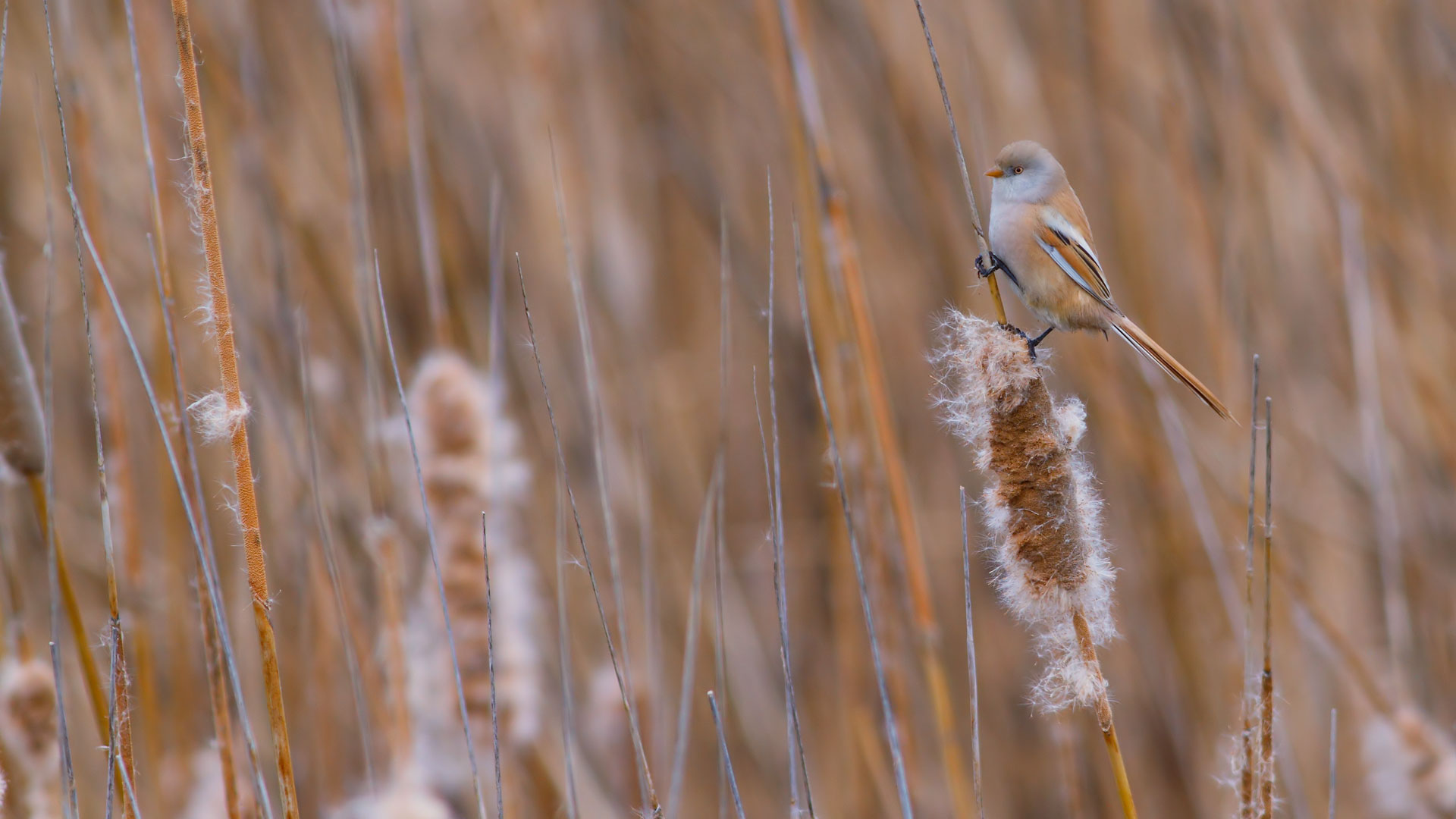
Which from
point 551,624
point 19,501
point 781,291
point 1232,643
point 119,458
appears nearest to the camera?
point 119,458

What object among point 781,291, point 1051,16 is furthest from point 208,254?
point 1051,16

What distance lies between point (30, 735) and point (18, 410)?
0.33 meters

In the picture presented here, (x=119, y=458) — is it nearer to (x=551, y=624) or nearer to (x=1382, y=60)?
(x=551, y=624)

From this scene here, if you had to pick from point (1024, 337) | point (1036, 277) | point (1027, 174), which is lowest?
point (1024, 337)

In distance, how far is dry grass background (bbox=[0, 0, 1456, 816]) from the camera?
1501 millimetres

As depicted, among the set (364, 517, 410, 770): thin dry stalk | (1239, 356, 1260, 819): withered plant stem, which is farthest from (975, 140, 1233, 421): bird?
(364, 517, 410, 770): thin dry stalk

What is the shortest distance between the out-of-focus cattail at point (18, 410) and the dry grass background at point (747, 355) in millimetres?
398

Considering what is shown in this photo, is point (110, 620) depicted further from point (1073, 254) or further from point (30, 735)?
point (1073, 254)

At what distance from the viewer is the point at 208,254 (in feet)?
2.40

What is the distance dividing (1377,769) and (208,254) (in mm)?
1727

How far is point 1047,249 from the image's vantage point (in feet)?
3.88

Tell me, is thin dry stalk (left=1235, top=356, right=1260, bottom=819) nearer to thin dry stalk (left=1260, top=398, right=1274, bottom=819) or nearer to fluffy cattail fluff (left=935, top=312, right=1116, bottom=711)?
thin dry stalk (left=1260, top=398, right=1274, bottom=819)

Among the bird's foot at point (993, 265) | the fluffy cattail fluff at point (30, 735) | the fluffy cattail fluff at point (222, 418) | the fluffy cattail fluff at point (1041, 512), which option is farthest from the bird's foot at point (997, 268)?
the fluffy cattail fluff at point (30, 735)

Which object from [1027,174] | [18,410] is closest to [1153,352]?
[1027,174]
